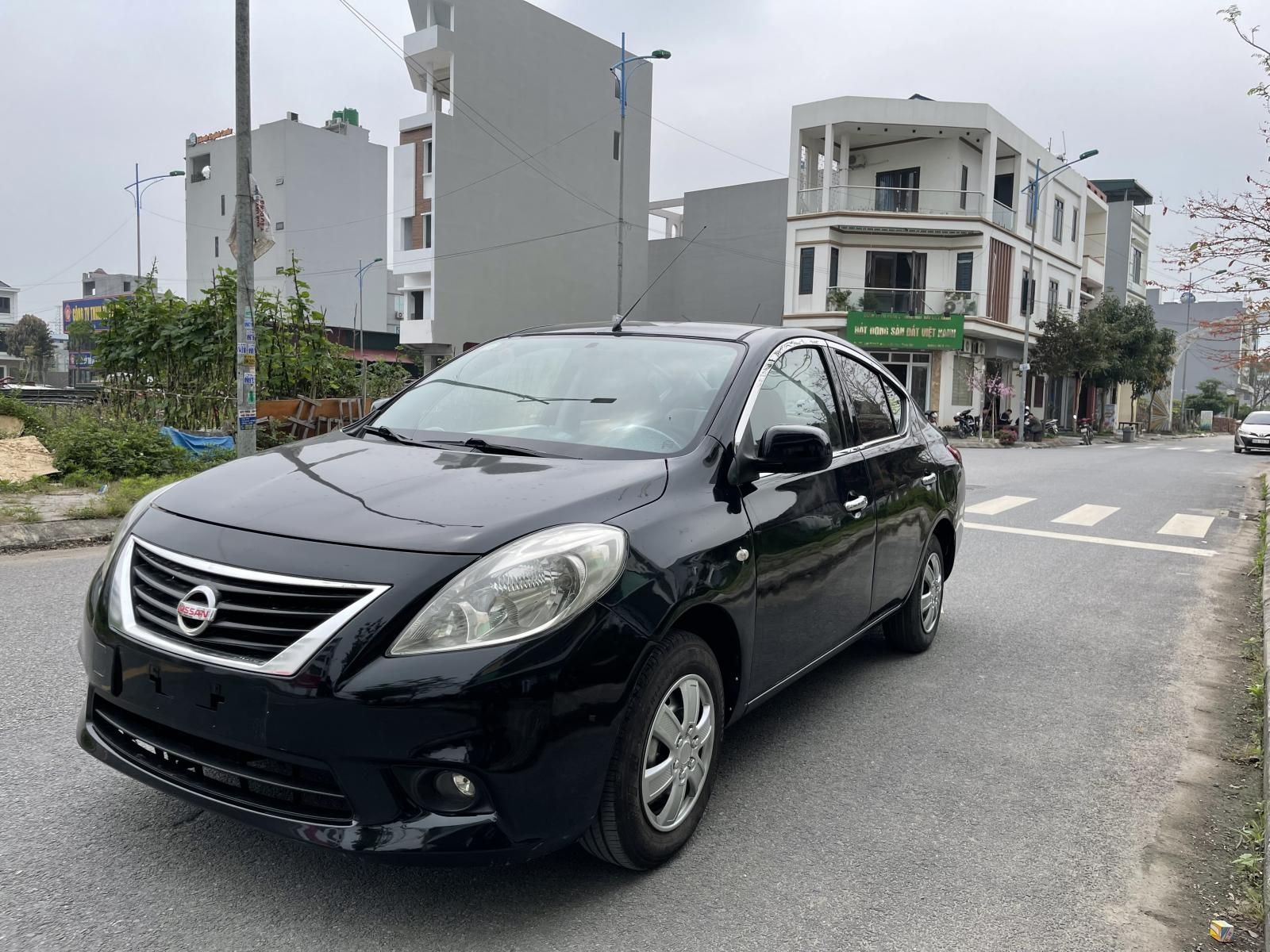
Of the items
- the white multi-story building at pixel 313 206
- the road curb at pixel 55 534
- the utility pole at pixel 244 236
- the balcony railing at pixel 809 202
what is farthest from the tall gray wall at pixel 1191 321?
the road curb at pixel 55 534

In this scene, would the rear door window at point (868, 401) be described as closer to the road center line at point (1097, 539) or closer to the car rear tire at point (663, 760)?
the car rear tire at point (663, 760)

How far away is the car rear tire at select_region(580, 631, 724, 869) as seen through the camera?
8.87 ft

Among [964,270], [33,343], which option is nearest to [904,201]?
[964,270]

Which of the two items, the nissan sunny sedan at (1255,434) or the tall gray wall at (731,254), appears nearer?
the nissan sunny sedan at (1255,434)

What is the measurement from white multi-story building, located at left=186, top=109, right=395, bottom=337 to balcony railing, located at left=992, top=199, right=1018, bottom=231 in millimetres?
35694

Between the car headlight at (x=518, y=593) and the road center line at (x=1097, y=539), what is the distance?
8608mm

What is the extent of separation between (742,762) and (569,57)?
4563 cm

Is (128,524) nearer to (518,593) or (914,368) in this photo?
(518,593)

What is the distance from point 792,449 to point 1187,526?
10341mm

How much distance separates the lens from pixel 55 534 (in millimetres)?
7684

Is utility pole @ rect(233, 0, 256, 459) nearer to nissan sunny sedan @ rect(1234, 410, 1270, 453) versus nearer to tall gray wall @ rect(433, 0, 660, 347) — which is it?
tall gray wall @ rect(433, 0, 660, 347)

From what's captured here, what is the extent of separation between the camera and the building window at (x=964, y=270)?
38.7m

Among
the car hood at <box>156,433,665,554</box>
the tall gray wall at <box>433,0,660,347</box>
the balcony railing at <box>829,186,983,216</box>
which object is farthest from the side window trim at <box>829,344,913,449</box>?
the balcony railing at <box>829,186,983,216</box>

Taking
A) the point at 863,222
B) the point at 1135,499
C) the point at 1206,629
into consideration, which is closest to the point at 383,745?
the point at 1206,629
